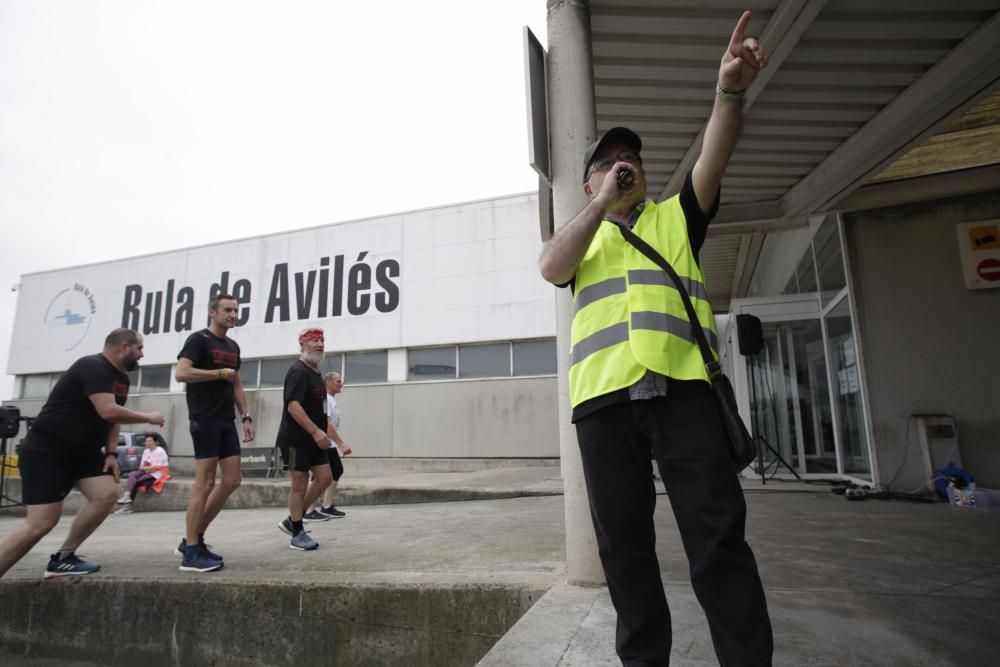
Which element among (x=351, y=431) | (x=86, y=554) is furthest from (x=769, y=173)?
(x=351, y=431)

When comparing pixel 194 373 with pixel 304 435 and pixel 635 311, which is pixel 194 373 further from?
pixel 635 311

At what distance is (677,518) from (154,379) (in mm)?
21690

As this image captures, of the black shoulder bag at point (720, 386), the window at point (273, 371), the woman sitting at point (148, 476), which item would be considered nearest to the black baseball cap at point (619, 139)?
the black shoulder bag at point (720, 386)

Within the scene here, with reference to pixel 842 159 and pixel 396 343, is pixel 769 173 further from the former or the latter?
pixel 396 343

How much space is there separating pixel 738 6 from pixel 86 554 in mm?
6515

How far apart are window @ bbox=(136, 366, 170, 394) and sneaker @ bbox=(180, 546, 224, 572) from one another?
17668 mm

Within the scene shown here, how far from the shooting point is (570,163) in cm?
306

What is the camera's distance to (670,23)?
407 centimetres

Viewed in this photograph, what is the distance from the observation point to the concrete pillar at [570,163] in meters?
2.78

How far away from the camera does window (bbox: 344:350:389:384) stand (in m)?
16.6

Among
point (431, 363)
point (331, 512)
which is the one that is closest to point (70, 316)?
point (431, 363)

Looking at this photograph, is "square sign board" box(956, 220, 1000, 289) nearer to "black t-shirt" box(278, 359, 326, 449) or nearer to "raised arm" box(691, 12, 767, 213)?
"raised arm" box(691, 12, 767, 213)

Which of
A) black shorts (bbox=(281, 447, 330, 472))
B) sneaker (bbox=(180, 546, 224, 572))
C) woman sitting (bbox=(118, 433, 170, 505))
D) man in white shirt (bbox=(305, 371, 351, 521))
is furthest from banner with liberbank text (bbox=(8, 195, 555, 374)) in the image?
sneaker (bbox=(180, 546, 224, 572))

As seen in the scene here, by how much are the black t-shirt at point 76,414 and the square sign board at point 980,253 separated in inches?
324
